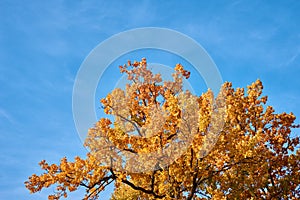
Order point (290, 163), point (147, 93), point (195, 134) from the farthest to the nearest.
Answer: point (290, 163), point (147, 93), point (195, 134)

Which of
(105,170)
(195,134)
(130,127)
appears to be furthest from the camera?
(130,127)

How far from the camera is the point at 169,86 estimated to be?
2378cm

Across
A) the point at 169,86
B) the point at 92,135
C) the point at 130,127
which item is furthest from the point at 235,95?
A: the point at 92,135

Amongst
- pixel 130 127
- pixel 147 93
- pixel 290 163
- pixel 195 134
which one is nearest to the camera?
pixel 195 134

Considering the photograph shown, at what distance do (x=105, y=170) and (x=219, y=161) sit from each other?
606cm

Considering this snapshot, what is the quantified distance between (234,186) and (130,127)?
7381 millimetres

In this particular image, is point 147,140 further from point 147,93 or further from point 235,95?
point 235,95

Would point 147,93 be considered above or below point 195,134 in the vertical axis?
above

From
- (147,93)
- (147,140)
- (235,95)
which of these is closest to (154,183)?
(147,140)

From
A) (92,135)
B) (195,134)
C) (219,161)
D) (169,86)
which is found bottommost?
(219,161)

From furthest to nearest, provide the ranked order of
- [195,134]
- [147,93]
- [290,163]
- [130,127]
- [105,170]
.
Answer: [290,163]
[147,93]
[130,127]
[105,170]
[195,134]

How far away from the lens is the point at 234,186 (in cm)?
2328

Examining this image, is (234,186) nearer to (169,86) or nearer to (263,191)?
→ (263,191)

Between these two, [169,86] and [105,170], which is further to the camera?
[169,86]
